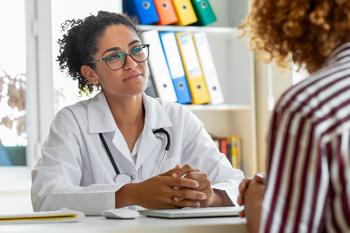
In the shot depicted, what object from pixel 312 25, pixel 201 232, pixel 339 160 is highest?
pixel 312 25

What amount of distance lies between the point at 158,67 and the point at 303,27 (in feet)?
7.95

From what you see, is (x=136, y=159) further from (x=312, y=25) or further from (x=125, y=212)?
(x=312, y=25)

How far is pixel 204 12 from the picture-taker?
3779 millimetres

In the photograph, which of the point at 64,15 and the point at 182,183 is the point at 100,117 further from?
the point at 64,15

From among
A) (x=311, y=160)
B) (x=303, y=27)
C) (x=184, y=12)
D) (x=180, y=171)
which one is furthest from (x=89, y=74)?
(x=311, y=160)

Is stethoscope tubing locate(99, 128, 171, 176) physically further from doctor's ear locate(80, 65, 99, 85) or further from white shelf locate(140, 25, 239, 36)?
white shelf locate(140, 25, 239, 36)

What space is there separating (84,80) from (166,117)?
0.41 meters

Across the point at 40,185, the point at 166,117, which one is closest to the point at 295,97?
the point at 40,185

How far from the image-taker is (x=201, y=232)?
141 centimetres

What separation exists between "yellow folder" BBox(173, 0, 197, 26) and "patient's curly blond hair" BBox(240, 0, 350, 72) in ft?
8.03

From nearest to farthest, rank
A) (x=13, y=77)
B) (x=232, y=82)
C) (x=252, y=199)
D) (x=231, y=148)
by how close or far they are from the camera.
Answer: (x=252, y=199), (x=13, y=77), (x=231, y=148), (x=232, y=82)

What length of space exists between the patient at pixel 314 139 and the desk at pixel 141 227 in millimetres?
354

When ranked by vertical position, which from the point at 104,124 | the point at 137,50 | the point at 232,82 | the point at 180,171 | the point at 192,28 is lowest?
the point at 180,171

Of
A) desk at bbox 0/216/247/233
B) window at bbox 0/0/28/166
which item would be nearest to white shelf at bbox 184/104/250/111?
window at bbox 0/0/28/166
